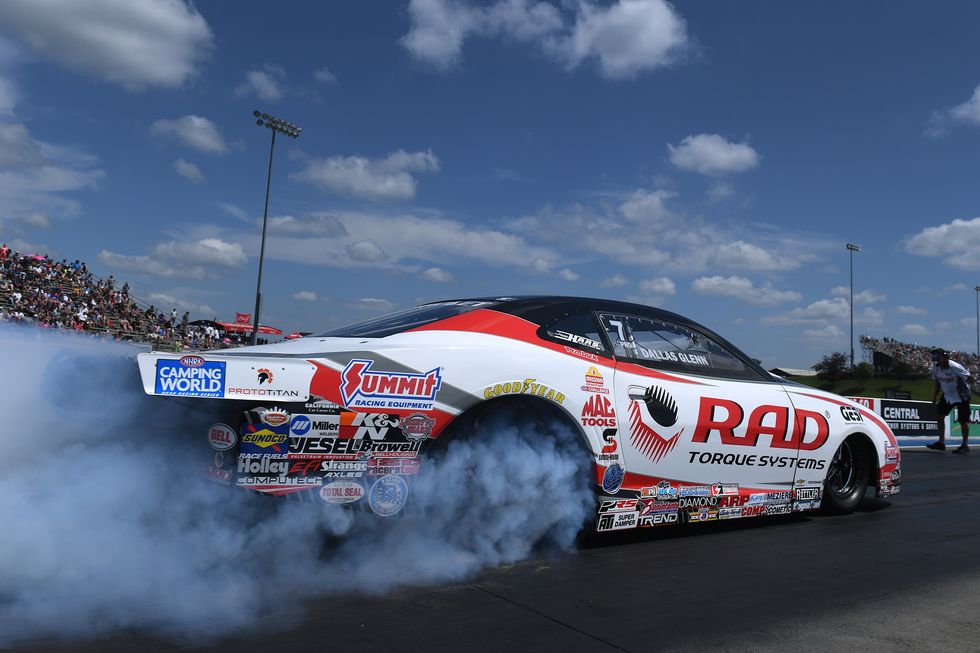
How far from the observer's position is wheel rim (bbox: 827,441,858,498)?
5.38 m

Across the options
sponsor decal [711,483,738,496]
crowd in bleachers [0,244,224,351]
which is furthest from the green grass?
sponsor decal [711,483,738,496]

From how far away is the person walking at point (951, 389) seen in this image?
1223 centimetres

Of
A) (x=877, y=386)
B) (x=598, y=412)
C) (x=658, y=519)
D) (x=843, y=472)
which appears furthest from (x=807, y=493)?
(x=877, y=386)

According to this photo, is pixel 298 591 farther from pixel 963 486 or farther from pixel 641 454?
pixel 963 486

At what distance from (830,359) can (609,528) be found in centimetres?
5279

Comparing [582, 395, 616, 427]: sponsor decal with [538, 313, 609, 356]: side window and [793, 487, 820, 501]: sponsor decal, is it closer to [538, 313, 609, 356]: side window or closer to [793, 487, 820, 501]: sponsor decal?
[538, 313, 609, 356]: side window

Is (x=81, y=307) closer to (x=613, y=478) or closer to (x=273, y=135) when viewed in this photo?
(x=273, y=135)

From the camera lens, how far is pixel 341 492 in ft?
10.5

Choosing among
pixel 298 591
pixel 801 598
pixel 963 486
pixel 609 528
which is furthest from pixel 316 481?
pixel 963 486

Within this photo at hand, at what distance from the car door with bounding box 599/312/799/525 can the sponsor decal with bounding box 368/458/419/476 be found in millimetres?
1263

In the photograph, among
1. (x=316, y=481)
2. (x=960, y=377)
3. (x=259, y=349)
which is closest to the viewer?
(x=316, y=481)

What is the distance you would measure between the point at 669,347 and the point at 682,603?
68.3 inches

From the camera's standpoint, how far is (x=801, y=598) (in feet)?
10.9

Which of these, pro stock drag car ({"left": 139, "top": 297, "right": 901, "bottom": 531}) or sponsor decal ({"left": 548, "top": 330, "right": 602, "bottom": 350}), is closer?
pro stock drag car ({"left": 139, "top": 297, "right": 901, "bottom": 531})
